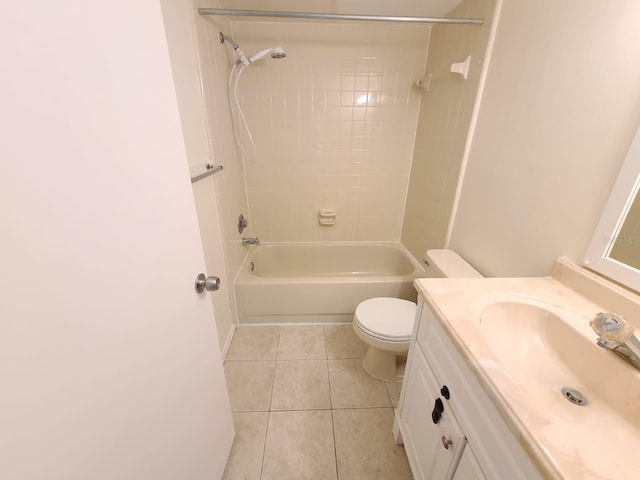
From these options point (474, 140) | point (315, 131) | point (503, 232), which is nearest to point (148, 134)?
point (503, 232)

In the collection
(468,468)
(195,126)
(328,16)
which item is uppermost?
(328,16)

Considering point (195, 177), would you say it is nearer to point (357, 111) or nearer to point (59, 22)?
point (59, 22)

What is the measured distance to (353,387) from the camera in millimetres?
1521

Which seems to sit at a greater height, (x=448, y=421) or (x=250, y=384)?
(x=448, y=421)

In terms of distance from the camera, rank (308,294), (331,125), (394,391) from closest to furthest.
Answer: (394,391)
(308,294)
(331,125)

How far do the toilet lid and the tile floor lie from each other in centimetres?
38

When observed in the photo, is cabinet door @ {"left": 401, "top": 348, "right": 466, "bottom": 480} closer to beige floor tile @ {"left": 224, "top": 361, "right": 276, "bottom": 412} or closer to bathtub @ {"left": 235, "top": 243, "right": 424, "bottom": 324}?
beige floor tile @ {"left": 224, "top": 361, "right": 276, "bottom": 412}

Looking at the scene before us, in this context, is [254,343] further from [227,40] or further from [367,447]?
[227,40]

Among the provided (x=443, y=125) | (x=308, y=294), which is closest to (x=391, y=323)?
(x=308, y=294)

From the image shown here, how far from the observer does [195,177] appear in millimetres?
1229

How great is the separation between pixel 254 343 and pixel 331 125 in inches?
70.4

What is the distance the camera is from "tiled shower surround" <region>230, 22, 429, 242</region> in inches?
78.6

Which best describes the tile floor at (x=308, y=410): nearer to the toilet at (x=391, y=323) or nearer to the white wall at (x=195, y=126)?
the toilet at (x=391, y=323)

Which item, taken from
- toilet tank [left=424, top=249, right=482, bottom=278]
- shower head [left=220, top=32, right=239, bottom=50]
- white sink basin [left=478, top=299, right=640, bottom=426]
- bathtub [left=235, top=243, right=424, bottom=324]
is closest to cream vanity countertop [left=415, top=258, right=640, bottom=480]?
white sink basin [left=478, top=299, right=640, bottom=426]
